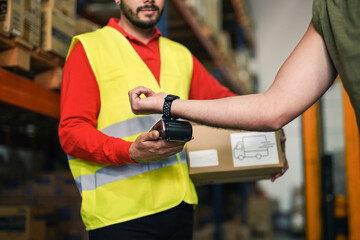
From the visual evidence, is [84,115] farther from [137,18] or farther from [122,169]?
[137,18]

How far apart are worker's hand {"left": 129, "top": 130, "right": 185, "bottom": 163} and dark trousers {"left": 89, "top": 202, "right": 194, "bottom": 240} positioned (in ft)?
0.94

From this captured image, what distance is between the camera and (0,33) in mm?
2137

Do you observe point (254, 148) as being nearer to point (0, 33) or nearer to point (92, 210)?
point (92, 210)

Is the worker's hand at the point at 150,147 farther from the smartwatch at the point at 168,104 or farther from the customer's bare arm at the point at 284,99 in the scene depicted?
the customer's bare arm at the point at 284,99

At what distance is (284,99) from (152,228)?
2.58 ft

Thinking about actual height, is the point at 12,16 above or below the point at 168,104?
above

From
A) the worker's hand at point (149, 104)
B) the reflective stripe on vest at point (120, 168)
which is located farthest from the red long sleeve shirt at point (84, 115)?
the worker's hand at point (149, 104)

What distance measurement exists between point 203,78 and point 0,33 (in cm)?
111

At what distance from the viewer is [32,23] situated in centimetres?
241

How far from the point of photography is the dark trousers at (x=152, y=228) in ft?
5.22

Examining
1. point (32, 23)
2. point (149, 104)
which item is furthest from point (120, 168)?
point (32, 23)

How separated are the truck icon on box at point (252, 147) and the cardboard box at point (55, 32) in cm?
141

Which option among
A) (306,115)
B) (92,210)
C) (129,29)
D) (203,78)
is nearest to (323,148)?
(306,115)

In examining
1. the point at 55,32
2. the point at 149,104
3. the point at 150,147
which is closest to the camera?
the point at 149,104
